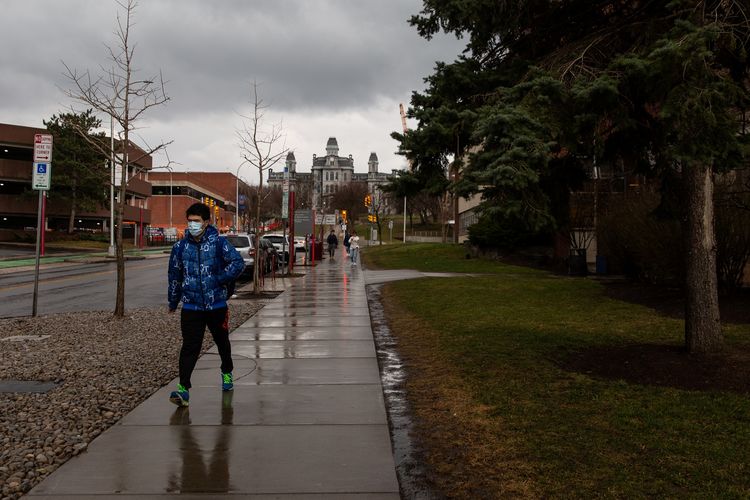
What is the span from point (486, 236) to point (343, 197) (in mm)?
86958

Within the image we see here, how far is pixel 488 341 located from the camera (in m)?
9.11

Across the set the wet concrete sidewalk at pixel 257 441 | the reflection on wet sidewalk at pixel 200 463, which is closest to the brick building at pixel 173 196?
the wet concrete sidewalk at pixel 257 441

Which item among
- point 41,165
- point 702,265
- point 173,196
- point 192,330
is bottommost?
point 192,330

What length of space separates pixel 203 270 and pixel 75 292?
13.7m

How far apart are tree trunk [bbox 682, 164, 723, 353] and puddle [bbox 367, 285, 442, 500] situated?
10.9ft

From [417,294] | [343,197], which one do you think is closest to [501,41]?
[417,294]

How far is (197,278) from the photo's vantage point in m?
5.86

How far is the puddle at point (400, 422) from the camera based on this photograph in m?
4.08

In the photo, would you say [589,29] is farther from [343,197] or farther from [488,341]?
[343,197]

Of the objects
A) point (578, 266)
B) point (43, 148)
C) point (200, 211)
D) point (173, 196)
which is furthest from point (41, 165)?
point (173, 196)

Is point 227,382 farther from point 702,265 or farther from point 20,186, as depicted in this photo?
point 20,186

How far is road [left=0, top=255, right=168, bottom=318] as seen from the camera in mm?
14445

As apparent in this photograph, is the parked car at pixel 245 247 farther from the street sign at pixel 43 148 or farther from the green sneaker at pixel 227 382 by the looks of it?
the green sneaker at pixel 227 382

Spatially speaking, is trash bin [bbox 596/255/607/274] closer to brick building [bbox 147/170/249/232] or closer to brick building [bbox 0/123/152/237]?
brick building [bbox 0/123/152/237]
